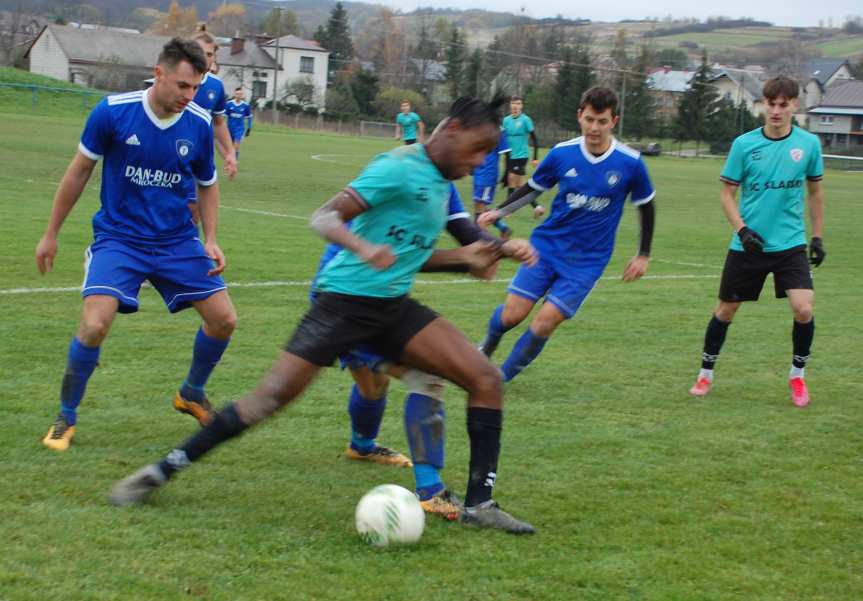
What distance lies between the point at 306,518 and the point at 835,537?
225cm

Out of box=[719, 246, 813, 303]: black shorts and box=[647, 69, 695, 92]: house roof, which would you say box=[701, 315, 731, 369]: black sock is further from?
box=[647, 69, 695, 92]: house roof

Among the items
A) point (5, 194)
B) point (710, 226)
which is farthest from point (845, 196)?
point (5, 194)

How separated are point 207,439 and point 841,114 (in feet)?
316

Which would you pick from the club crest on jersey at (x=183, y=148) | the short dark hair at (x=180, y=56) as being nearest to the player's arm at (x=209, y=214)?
the club crest on jersey at (x=183, y=148)

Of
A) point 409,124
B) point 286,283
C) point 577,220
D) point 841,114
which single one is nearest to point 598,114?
point 577,220

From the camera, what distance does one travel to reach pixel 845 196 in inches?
1226

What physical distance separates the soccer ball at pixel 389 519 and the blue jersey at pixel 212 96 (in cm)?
Answer: 585

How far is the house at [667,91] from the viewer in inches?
2842

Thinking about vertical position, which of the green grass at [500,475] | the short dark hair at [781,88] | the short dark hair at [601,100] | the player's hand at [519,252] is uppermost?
the short dark hair at [781,88]

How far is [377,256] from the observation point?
400 centimetres

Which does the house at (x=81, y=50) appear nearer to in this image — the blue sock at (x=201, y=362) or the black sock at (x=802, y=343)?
the black sock at (x=802, y=343)

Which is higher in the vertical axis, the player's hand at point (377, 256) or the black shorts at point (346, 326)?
the player's hand at point (377, 256)

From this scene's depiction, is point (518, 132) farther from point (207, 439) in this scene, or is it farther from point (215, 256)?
point (207, 439)

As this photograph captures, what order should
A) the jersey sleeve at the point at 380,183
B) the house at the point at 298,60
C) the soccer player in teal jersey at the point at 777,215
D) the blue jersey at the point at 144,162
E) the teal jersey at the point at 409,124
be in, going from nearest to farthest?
the jersey sleeve at the point at 380,183 < the blue jersey at the point at 144,162 < the soccer player in teal jersey at the point at 777,215 < the teal jersey at the point at 409,124 < the house at the point at 298,60
